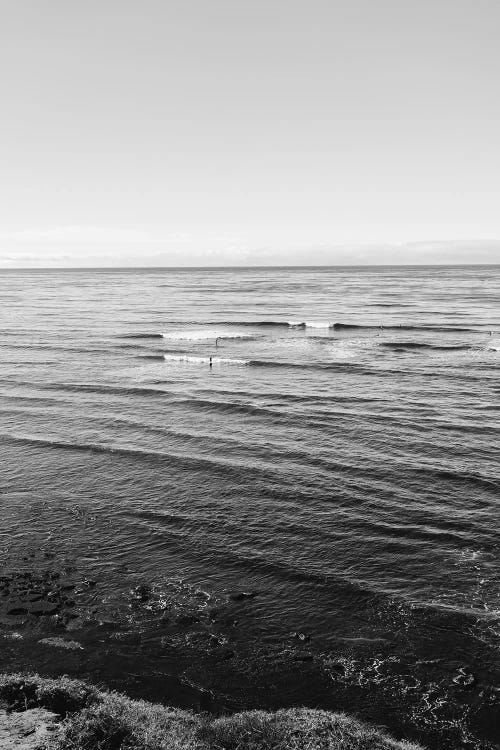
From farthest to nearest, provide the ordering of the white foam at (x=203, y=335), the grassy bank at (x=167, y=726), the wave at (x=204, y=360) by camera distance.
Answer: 1. the white foam at (x=203, y=335)
2. the wave at (x=204, y=360)
3. the grassy bank at (x=167, y=726)

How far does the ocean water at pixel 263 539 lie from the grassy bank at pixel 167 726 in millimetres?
639

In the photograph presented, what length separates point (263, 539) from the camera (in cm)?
1894

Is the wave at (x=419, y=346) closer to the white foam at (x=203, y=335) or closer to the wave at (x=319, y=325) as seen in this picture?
the wave at (x=319, y=325)

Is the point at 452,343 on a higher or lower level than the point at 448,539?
higher

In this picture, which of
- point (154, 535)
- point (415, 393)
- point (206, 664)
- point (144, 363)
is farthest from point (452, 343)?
point (206, 664)

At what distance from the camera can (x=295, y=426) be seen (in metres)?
30.7

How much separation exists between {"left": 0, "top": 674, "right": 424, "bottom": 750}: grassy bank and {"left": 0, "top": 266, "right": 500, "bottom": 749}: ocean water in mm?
639

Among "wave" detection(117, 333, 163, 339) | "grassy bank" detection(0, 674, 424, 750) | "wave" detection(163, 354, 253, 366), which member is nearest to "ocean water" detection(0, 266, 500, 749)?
"grassy bank" detection(0, 674, 424, 750)

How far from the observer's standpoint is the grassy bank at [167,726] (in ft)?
34.2

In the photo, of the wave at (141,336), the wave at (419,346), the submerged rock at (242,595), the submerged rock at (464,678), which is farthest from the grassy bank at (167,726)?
the wave at (141,336)

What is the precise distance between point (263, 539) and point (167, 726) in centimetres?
832

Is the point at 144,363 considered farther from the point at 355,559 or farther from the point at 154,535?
the point at 355,559

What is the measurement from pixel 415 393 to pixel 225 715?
94.9 ft

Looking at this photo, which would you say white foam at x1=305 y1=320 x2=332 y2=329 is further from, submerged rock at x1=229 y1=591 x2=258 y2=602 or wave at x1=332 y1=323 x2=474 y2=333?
submerged rock at x1=229 y1=591 x2=258 y2=602
